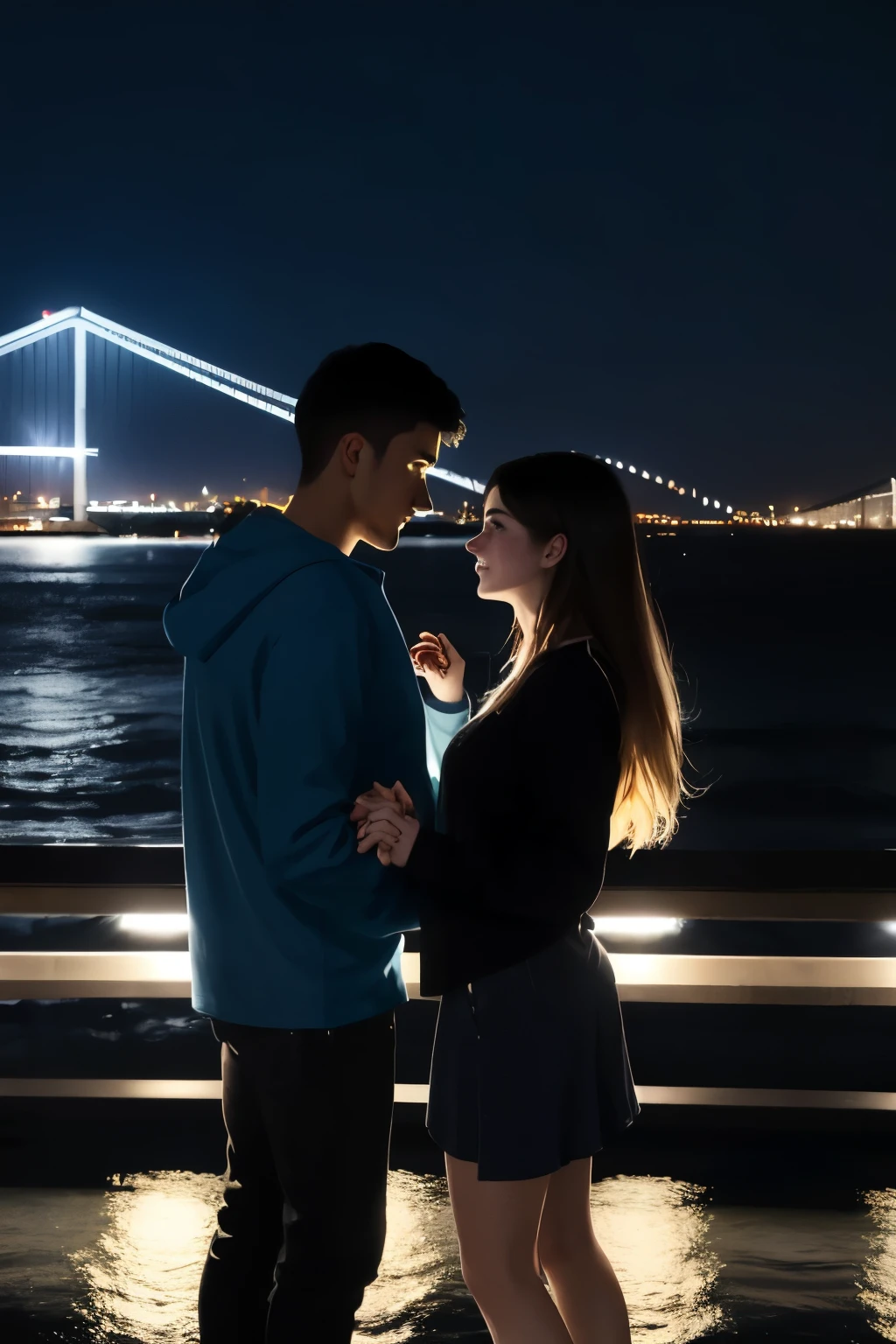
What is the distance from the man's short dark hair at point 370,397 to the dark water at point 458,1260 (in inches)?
47.0

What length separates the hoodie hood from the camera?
1121 millimetres

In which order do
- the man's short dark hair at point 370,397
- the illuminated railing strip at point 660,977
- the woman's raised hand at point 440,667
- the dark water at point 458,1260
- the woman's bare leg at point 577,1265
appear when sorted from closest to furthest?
the man's short dark hair at point 370,397, the woman's bare leg at point 577,1265, the woman's raised hand at point 440,667, the dark water at point 458,1260, the illuminated railing strip at point 660,977

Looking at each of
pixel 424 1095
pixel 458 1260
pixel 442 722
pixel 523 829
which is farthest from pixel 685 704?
pixel 523 829

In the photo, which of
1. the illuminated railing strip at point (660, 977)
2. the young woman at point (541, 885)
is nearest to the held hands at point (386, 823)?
the young woman at point (541, 885)

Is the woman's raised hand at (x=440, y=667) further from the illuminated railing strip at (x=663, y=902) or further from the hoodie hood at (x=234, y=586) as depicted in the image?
the illuminated railing strip at (x=663, y=902)

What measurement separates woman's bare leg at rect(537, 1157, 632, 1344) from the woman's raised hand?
54 cm

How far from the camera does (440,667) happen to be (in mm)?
1420

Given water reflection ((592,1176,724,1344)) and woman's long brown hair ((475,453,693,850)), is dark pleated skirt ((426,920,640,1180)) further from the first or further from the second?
water reflection ((592,1176,724,1344))

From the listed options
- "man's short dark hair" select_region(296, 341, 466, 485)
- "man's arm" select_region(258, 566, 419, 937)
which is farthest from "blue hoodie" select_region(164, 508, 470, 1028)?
"man's short dark hair" select_region(296, 341, 466, 485)

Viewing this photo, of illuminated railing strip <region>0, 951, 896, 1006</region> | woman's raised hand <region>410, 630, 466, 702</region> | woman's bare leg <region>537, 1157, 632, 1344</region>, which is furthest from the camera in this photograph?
illuminated railing strip <region>0, 951, 896, 1006</region>

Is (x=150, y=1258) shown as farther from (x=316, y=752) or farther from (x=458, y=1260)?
(x=316, y=752)

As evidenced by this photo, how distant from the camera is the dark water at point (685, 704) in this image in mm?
16094

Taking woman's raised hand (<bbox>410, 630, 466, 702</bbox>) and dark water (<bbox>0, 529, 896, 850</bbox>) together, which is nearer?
woman's raised hand (<bbox>410, 630, 466, 702</bbox>)

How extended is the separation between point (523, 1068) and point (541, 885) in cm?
20
